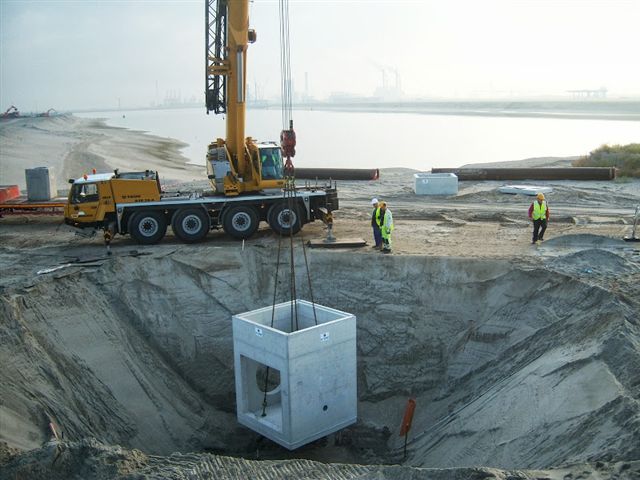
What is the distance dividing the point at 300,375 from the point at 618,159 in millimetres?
21681

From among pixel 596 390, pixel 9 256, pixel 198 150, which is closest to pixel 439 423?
pixel 596 390

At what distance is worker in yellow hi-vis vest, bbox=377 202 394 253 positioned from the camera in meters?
16.1

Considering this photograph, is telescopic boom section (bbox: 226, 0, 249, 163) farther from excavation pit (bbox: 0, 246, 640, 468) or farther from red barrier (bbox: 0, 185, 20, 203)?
red barrier (bbox: 0, 185, 20, 203)

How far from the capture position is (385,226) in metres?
16.1

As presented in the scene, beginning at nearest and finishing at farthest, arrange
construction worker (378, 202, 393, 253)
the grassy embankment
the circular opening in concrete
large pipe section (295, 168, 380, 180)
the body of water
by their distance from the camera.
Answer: the circular opening in concrete < construction worker (378, 202, 393, 253) < the grassy embankment < large pipe section (295, 168, 380, 180) < the body of water

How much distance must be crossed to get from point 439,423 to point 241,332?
13.9 feet

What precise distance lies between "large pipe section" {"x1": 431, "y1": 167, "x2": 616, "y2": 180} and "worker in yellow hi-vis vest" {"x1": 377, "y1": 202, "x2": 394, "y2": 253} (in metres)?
12.2

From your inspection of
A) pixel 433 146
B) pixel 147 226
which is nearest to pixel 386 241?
pixel 147 226

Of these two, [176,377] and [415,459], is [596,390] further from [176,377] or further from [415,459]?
[176,377]

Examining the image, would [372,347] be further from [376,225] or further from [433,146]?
[433,146]

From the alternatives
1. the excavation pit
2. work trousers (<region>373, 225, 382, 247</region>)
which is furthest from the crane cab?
work trousers (<region>373, 225, 382, 247</region>)

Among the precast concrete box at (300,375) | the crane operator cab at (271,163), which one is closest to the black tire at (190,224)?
the crane operator cab at (271,163)

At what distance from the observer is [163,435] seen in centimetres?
1297

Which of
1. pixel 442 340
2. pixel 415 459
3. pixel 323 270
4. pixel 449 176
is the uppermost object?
pixel 449 176
